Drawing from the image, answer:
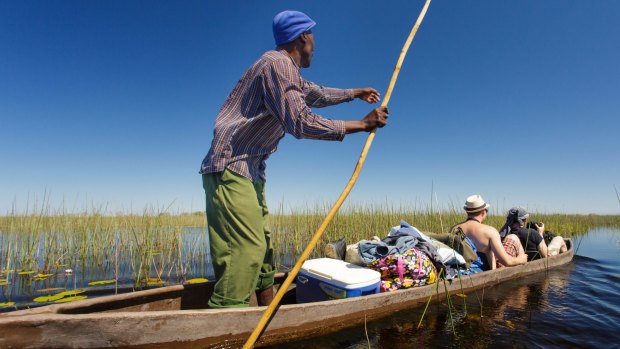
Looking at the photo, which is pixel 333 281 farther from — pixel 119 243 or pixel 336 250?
pixel 119 243

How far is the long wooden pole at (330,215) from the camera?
1666 millimetres

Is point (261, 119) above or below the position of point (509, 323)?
above

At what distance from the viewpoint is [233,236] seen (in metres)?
2.10

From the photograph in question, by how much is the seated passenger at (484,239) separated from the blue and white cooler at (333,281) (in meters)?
2.35

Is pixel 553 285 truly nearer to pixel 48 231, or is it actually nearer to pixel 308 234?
pixel 308 234

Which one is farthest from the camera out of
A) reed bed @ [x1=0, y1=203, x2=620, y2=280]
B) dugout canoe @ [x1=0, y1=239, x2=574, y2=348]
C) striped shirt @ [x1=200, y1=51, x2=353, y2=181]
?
reed bed @ [x1=0, y1=203, x2=620, y2=280]

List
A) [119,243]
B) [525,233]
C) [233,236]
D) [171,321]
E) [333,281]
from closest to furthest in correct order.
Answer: [171,321] → [233,236] → [333,281] → [525,233] → [119,243]

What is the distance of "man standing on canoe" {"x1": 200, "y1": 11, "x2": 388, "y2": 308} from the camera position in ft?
6.75

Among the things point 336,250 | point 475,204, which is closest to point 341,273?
point 336,250

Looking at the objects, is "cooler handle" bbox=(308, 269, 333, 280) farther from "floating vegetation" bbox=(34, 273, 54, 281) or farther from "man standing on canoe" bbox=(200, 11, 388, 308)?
"floating vegetation" bbox=(34, 273, 54, 281)

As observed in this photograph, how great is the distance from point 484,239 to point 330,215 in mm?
3584

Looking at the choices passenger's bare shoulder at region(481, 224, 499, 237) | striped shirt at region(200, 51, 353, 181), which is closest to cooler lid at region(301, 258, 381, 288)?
striped shirt at region(200, 51, 353, 181)

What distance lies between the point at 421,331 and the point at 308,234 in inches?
220

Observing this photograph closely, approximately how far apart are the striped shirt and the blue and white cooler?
47.3 inches
